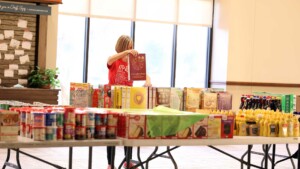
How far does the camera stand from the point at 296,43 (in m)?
13.4

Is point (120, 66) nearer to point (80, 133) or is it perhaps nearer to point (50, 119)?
point (80, 133)

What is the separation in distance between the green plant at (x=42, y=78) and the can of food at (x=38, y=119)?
6.08 metres

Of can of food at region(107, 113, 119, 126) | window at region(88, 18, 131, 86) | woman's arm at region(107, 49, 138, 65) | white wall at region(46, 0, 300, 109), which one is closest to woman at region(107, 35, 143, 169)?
woman's arm at region(107, 49, 138, 65)

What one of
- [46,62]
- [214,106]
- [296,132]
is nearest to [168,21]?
[46,62]

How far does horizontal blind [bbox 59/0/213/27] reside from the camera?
11383mm

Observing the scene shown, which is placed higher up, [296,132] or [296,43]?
[296,43]

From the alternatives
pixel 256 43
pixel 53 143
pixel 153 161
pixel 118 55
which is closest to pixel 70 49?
pixel 153 161

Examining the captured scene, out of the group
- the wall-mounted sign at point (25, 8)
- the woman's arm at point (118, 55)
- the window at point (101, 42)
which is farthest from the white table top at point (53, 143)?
the window at point (101, 42)

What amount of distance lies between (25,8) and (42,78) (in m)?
1.16

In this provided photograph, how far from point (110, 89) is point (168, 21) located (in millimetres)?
6570

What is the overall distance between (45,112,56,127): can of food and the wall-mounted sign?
6.00 m

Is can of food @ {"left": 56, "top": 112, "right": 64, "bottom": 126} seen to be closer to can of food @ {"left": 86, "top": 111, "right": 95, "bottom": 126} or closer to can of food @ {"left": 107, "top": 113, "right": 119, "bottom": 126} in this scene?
can of food @ {"left": 86, "top": 111, "right": 95, "bottom": 126}

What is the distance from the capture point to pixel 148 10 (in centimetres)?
1216

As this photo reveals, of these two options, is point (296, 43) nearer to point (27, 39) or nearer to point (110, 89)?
point (27, 39)
